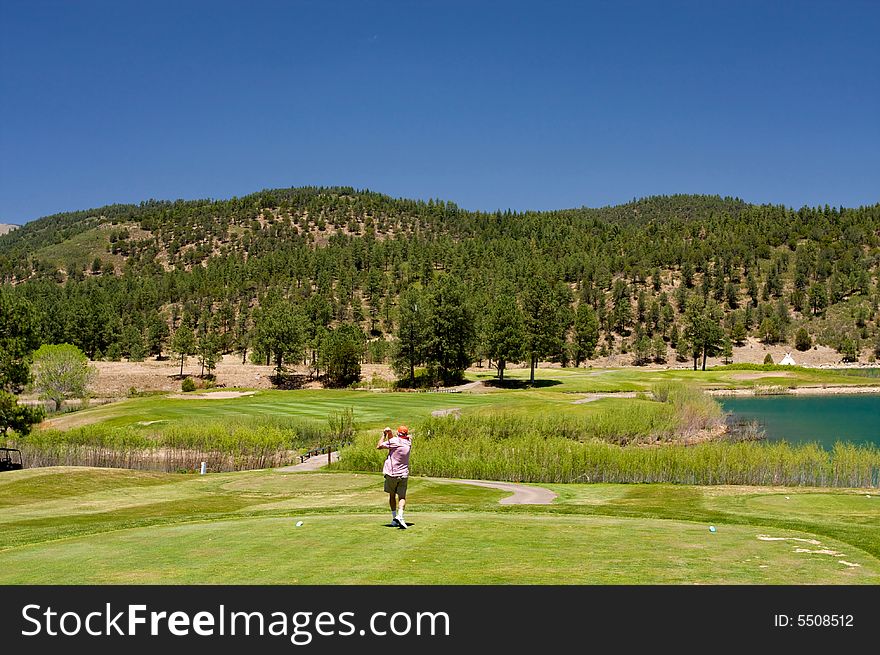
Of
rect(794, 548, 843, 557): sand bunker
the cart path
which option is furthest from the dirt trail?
rect(794, 548, 843, 557): sand bunker

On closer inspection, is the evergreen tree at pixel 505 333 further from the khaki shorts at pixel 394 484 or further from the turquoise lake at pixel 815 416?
the khaki shorts at pixel 394 484

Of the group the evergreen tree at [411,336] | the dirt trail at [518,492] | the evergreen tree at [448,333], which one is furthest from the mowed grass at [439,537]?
the evergreen tree at [411,336]

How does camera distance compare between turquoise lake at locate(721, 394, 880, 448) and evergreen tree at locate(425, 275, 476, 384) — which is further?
evergreen tree at locate(425, 275, 476, 384)

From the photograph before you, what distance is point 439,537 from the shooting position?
15.3 m

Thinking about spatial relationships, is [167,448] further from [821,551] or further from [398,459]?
[821,551]

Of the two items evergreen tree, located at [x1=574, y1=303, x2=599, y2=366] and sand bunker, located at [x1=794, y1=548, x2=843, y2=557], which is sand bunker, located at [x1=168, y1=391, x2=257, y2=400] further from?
evergreen tree, located at [x1=574, y1=303, x2=599, y2=366]

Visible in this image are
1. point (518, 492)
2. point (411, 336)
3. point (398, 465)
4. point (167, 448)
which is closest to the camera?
point (398, 465)

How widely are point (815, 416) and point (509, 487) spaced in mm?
50169

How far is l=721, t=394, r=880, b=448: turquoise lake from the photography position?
5488 cm

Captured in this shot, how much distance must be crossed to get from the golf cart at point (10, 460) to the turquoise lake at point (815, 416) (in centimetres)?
5135

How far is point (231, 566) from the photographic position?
40.3 feet

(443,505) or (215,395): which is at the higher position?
(443,505)

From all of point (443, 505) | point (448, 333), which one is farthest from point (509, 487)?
point (448, 333)

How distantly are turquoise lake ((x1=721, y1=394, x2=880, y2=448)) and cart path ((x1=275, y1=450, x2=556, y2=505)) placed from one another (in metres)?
26.6
